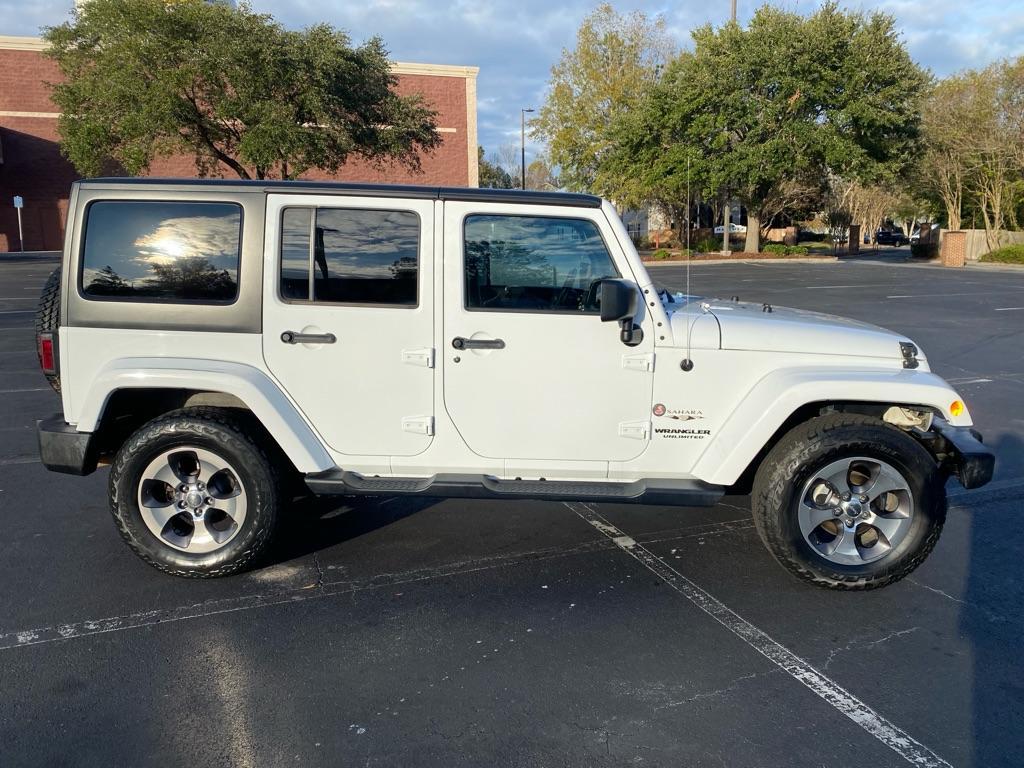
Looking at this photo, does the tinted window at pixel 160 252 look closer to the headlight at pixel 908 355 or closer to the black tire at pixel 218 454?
the black tire at pixel 218 454

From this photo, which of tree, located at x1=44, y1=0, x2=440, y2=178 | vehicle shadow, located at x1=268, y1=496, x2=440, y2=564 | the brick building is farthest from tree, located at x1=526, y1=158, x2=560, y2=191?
vehicle shadow, located at x1=268, y1=496, x2=440, y2=564

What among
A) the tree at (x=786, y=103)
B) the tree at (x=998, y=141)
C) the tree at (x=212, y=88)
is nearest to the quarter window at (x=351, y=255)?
the tree at (x=212, y=88)

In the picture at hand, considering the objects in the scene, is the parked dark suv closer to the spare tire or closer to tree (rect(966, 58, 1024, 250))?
tree (rect(966, 58, 1024, 250))

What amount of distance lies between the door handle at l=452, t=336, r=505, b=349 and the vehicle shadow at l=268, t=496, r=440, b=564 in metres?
1.41

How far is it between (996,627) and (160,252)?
4.53 metres

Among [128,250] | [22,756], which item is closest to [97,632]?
[22,756]

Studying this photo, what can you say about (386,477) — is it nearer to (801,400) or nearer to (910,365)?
(801,400)

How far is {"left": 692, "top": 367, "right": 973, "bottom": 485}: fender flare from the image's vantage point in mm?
3766

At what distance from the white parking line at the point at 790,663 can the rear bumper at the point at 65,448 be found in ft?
9.74

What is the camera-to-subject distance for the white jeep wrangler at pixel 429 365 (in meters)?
3.89

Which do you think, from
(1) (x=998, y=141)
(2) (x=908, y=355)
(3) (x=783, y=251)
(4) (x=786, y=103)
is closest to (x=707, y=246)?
(3) (x=783, y=251)

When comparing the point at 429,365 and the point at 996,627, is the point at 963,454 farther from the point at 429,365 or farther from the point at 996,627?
the point at 429,365

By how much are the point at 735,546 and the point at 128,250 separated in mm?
3784

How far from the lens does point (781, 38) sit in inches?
1331
